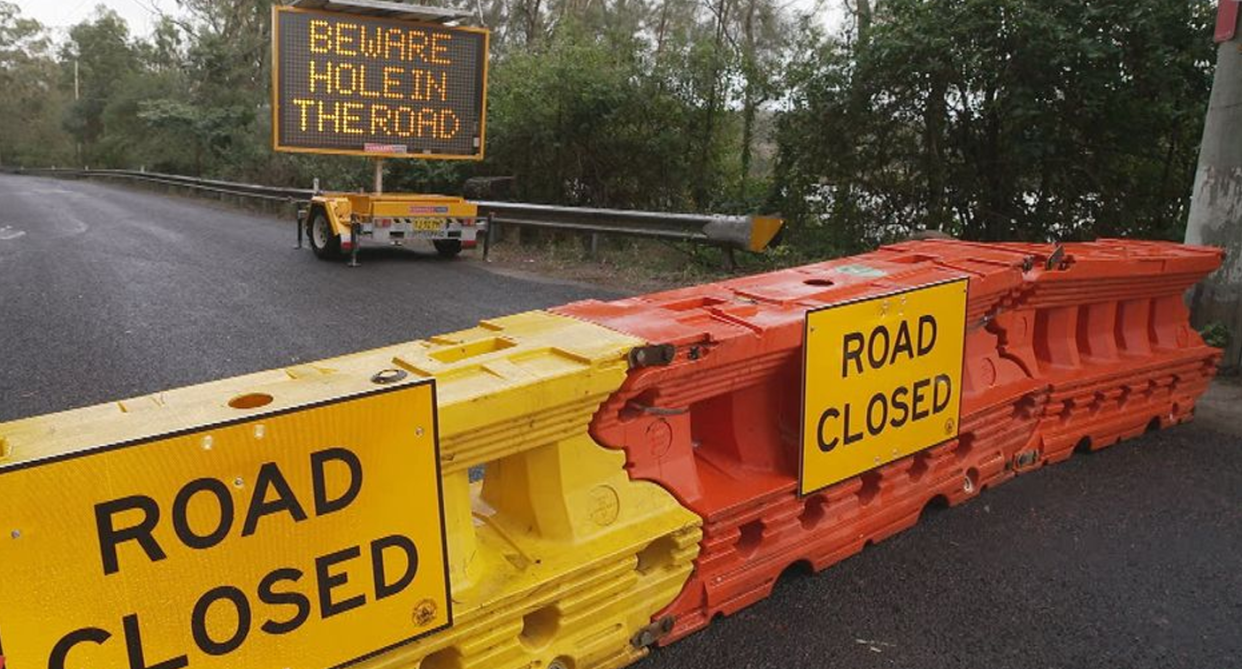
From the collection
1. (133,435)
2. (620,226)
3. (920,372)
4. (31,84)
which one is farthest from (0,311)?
(31,84)

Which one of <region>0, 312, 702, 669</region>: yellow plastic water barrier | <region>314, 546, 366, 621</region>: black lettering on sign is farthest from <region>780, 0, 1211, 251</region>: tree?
<region>314, 546, 366, 621</region>: black lettering on sign

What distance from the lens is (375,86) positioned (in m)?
11.9

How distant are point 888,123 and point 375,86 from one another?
700 cm

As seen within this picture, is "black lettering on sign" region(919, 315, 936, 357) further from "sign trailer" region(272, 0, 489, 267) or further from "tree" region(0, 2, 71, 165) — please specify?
"tree" region(0, 2, 71, 165)

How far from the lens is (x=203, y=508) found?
1828 mm

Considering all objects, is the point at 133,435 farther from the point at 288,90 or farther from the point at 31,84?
the point at 31,84

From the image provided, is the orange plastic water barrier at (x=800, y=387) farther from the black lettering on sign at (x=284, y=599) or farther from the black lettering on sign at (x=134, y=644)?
the black lettering on sign at (x=134, y=644)

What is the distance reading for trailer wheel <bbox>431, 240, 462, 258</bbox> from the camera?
40.5 ft

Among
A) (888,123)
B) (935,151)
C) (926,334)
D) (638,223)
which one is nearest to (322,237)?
(638,223)

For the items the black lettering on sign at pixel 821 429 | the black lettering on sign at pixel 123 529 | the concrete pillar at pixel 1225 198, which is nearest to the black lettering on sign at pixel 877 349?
the black lettering on sign at pixel 821 429

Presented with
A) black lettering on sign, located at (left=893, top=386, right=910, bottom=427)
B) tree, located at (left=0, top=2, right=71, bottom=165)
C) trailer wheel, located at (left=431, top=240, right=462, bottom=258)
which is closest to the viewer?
black lettering on sign, located at (left=893, top=386, right=910, bottom=427)

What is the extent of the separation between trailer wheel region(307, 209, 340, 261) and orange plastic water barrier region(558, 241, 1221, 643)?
29.9ft

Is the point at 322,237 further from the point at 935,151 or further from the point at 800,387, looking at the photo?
the point at 800,387

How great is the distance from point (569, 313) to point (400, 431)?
1.18 m
